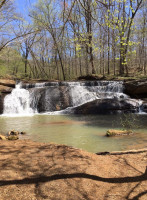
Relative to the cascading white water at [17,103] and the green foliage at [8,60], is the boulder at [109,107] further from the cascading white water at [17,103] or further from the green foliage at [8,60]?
the green foliage at [8,60]

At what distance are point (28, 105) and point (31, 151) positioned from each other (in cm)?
1200

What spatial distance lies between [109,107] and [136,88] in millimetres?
4449

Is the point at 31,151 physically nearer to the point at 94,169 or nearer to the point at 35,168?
the point at 35,168

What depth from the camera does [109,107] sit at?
13062 millimetres

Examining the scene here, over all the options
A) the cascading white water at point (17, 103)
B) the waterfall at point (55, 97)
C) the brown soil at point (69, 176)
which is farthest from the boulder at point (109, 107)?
the brown soil at point (69, 176)

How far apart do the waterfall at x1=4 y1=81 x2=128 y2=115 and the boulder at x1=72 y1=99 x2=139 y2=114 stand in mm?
2033

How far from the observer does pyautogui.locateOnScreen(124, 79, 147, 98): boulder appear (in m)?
15.9

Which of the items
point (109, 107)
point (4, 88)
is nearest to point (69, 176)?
point (109, 107)

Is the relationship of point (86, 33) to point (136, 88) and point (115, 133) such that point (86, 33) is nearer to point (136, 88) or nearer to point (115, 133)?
point (115, 133)

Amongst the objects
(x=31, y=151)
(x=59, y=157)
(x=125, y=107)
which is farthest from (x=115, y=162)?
(x=125, y=107)

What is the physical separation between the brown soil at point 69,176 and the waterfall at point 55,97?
443 inches

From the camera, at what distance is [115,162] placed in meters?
3.41

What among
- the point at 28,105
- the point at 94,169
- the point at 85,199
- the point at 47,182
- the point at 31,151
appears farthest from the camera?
the point at 28,105

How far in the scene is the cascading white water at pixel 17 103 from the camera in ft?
48.5
